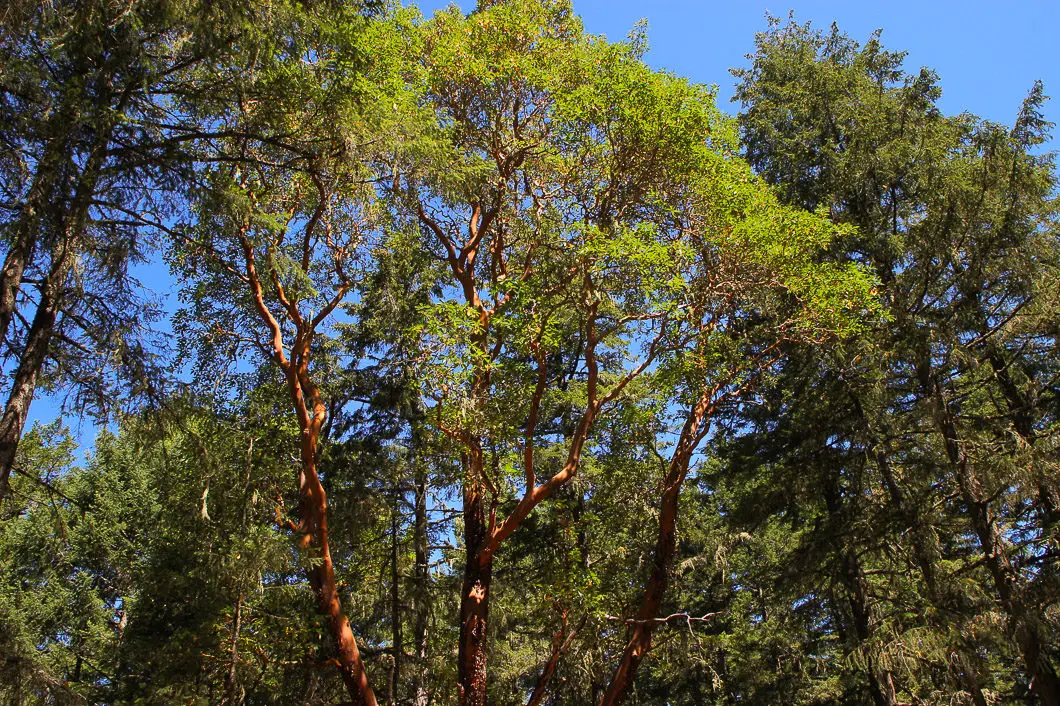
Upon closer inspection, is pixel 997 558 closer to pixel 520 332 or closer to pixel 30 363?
pixel 520 332

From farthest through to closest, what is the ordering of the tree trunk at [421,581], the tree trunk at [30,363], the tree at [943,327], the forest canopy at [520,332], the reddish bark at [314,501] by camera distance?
the tree trunk at [421,581]
the reddish bark at [314,501]
the tree at [943,327]
the forest canopy at [520,332]
the tree trunk at [30,363]

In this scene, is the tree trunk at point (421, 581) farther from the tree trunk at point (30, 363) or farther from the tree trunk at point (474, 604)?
the tree trunk at point (30, 363)

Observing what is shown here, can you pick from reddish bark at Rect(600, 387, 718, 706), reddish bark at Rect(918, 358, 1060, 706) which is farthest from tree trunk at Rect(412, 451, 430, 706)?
reddish bark at Rect(918, 358, 1060, 706)

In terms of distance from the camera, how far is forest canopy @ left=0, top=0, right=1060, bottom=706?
648 centimetres

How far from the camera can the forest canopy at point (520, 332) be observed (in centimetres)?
648

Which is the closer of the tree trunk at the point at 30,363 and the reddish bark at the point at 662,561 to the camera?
the tree trunk at the point at 30,363

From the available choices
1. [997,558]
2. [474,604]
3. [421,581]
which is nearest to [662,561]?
[474,604]

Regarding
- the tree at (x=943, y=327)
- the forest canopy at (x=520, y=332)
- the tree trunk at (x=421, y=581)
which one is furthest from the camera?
the tree trunk at (x=421, y=581)

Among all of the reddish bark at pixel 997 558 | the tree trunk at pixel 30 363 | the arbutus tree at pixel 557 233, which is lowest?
the reddish bark at pixel 997 558

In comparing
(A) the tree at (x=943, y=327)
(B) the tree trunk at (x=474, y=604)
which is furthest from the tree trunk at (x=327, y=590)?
(A) the tree at (x=943, y=327)

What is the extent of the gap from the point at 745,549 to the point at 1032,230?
1114 centimetres

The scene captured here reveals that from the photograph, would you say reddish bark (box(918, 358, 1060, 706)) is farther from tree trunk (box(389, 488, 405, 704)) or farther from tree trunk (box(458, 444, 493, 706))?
tree trunk (box(389, 488, 405, 704))

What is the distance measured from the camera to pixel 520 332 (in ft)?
27.5

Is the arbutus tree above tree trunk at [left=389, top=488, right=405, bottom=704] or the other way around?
above
